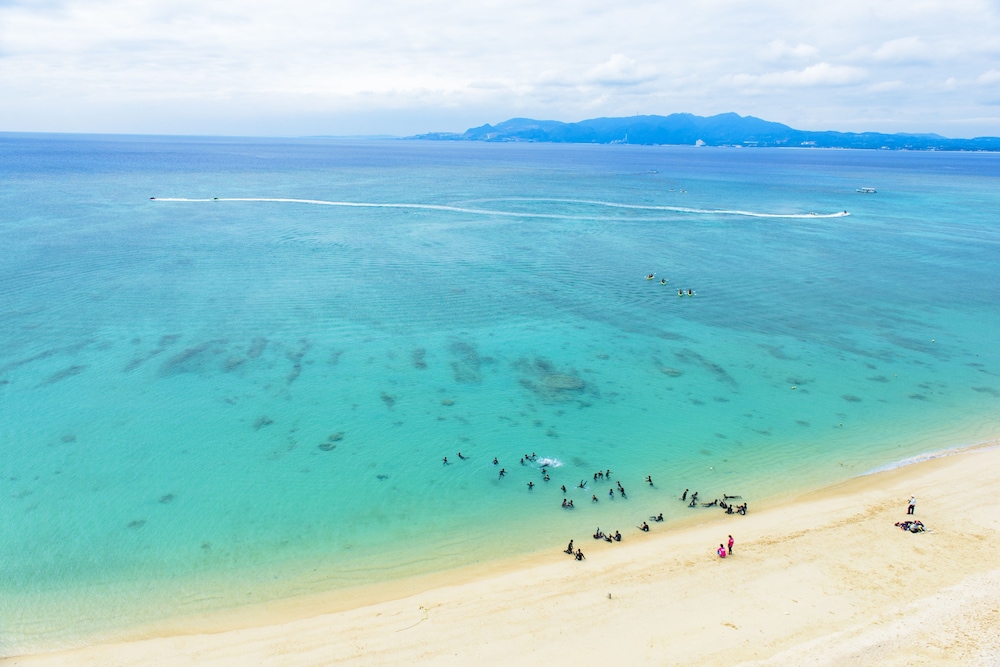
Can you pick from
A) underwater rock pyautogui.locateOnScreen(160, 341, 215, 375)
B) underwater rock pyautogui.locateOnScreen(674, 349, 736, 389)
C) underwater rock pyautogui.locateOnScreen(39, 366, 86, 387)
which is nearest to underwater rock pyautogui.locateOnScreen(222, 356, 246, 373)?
underwater rock pyautogui.locateOnScreen(160, 341, 215, 375)

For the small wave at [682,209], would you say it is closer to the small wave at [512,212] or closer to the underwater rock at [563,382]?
the small wave at [512,212]

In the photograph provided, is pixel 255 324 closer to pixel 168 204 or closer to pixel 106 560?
pixel 106 560

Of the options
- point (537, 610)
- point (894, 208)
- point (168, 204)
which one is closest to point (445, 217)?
point (168, 204)

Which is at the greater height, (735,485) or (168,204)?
(168,204)

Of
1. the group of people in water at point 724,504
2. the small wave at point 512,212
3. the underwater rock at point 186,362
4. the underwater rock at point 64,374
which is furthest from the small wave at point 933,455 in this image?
the small wave at point 512,212

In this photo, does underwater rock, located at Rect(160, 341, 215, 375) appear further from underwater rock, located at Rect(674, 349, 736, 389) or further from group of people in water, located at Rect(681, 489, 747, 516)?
underwater rock, located at Rect(674, 349, 736, 389)

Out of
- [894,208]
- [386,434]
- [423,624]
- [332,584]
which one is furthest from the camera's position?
[894,208]

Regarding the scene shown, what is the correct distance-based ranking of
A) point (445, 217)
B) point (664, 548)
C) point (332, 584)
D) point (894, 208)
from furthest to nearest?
point (894, 208)
point (445, 217)
point (664, 548)
point (332, 584)
